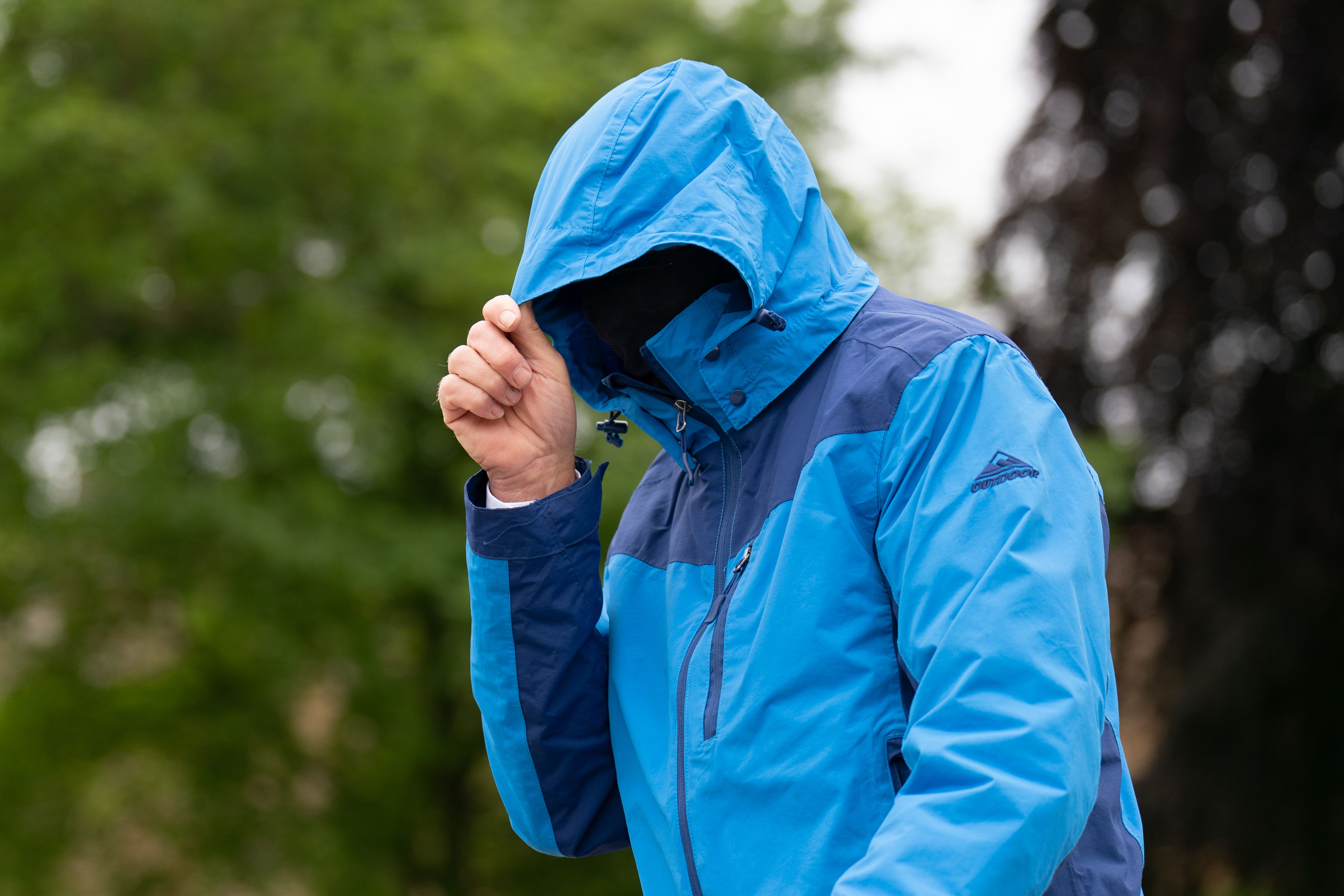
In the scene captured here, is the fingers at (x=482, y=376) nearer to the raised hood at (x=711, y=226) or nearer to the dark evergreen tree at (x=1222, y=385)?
the raised hood at (x=711, y=226)

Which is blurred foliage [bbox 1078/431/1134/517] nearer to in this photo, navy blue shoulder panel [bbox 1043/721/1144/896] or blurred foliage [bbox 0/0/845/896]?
blurred foliage [bbox 0/0/845/896]

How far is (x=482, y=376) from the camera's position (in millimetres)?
1498

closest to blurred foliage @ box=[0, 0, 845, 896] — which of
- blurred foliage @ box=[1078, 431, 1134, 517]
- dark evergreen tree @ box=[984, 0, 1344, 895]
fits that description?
dark evergreen tree @ box=[984, 0, 1344, 895]

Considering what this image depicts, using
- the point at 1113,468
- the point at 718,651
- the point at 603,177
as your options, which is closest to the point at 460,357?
the point at 603,177

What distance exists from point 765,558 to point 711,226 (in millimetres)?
372

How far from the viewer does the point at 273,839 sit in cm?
755

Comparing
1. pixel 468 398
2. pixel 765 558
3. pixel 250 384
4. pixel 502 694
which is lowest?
pixel 250 384

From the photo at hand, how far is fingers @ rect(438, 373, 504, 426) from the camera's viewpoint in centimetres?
151

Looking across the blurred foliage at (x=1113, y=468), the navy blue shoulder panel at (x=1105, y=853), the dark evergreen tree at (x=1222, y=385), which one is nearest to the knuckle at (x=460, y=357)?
the navy blue shoulder panel at (x=1105, y=853)

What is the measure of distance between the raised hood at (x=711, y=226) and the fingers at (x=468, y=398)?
0.14m

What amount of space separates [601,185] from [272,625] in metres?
5.78

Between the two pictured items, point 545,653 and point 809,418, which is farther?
point 545,653

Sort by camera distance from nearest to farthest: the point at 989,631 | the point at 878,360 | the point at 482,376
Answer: the point at 989,631, the point at 878,360, the point at 482,376

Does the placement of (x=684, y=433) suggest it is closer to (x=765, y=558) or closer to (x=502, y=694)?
(x=765, y=558)
